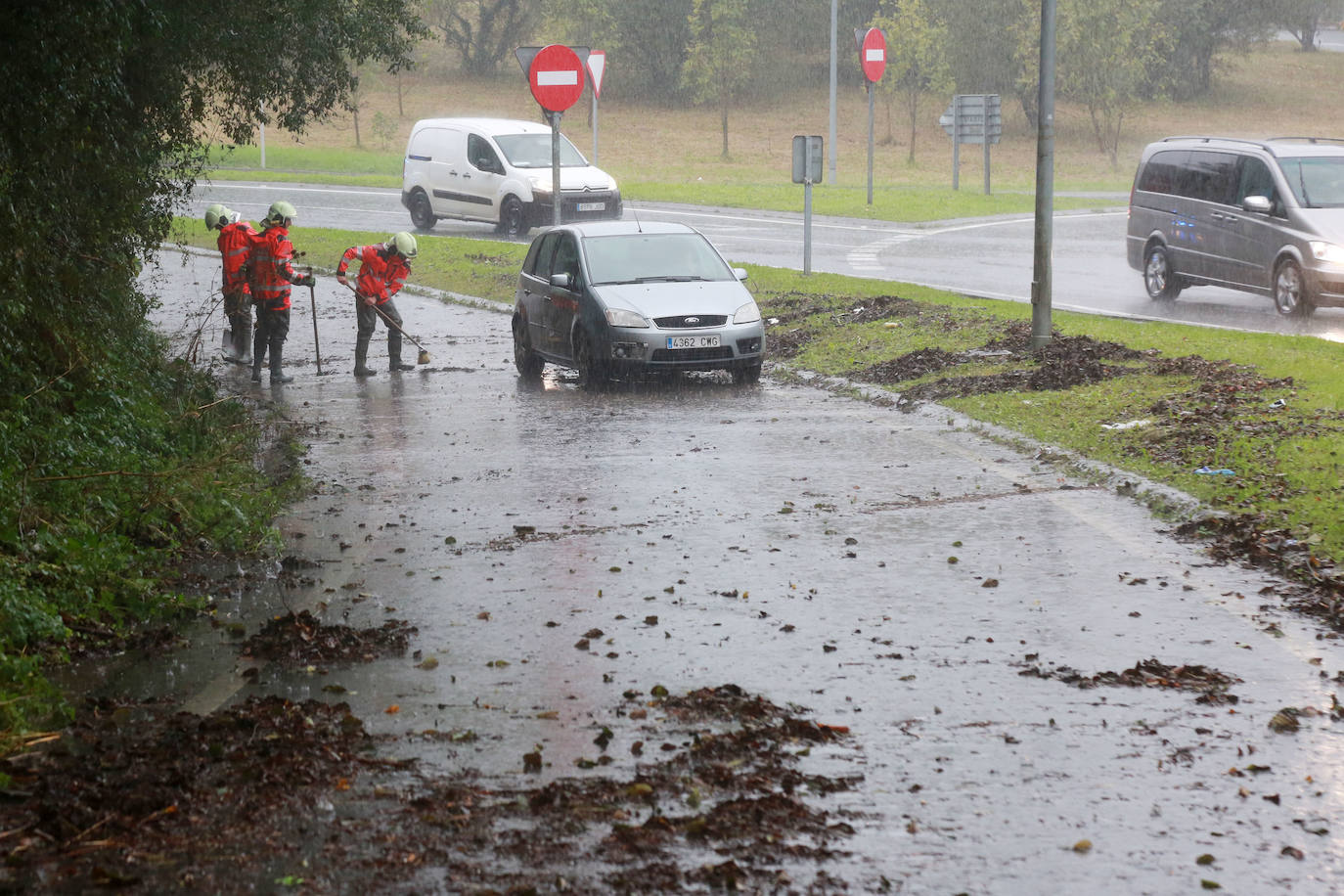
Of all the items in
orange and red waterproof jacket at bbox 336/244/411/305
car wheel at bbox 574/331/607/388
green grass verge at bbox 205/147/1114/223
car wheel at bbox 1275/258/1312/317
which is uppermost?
green grass verge at bbox 205/147/1114/223

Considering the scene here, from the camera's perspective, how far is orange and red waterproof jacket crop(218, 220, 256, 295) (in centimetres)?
1686

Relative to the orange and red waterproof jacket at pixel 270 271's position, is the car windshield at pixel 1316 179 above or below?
above

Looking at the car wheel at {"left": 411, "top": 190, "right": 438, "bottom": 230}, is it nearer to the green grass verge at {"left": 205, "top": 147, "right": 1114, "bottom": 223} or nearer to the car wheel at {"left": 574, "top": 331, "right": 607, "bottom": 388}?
the green grass verge at {"left": 205, "top": 147, "right": 1114, "bottom": 223}

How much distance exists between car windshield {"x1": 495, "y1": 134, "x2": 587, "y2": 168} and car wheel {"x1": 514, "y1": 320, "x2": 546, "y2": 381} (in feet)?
49.2

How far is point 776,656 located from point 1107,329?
34.9 ft

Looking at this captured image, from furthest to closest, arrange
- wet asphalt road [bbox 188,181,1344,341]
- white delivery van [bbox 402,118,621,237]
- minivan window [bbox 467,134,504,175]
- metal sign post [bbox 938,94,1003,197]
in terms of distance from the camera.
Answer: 1. metal sign post [bbox 938,94,1003,197]
2. minivan window [bbox 467,134,504,175]
3. white delivery van [bbox 402,118,621,237]
4. wet asphalt road [bbox 188,181,1344,341]

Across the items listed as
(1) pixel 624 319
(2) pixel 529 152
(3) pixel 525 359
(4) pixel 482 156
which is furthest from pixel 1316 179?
(4) pixel 482 156

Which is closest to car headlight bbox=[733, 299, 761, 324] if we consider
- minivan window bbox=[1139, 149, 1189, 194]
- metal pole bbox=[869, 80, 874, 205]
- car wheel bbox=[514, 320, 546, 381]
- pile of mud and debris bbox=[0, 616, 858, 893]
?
car wheel bbox=[514, 320, 546, 381]

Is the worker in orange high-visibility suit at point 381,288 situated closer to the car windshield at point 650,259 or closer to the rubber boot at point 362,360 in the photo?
the rubber boot at point 362,360

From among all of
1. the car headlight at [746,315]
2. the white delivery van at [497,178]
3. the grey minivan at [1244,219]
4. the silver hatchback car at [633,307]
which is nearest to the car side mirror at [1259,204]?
the grey minivan at [1244,219]

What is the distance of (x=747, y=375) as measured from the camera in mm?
15359

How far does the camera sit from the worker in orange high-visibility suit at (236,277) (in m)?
16.9

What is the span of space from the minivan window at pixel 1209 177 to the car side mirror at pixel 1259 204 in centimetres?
89

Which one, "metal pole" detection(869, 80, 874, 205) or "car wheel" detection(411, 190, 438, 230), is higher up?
"metal pole" detection(869, 80, 874, 205)
